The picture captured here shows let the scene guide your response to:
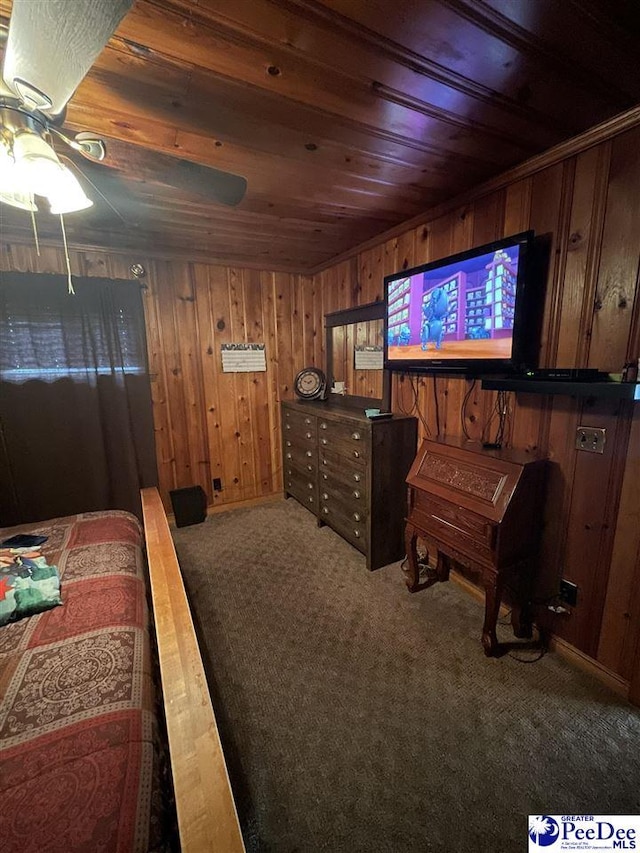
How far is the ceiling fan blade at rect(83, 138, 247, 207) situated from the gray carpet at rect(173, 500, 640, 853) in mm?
2098

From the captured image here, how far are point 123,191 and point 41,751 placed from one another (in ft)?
7.01

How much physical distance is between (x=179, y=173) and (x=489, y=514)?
1912 millimetres

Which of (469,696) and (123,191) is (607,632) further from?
Answer: (123,191)

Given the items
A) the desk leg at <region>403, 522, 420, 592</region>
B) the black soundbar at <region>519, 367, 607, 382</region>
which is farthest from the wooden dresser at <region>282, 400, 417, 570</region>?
the black soundbar at <region>519, 367, 607, 382</region>

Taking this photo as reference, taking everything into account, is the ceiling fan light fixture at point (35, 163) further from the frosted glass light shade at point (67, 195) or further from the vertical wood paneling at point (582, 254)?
the vertical wood paneling at point (582, 254)

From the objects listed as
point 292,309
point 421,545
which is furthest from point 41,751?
point 292,309

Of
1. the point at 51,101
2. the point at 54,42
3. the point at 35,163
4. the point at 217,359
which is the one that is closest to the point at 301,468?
the point at 217,359

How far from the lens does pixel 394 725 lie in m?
1.37

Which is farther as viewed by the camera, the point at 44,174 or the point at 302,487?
the point at 302,487

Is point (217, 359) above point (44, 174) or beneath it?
beneath

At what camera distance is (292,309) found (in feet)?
11.5

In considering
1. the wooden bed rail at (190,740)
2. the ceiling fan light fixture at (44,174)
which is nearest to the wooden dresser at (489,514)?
the wooden bed rail at (190,740)

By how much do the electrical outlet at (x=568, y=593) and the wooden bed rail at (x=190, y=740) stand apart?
1679 mm

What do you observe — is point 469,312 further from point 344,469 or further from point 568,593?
point 568,593
